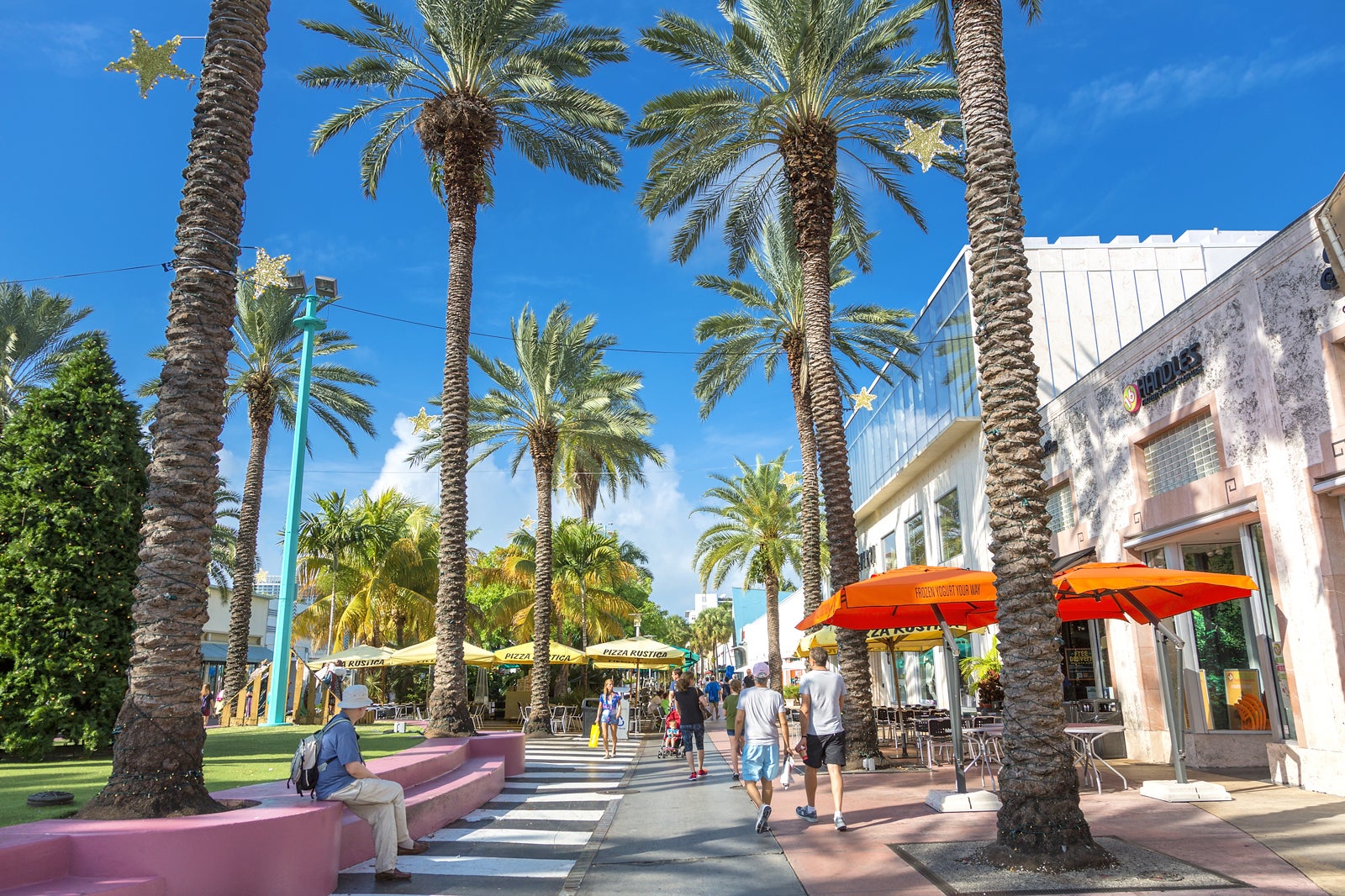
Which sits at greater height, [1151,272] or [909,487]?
[1151,272]

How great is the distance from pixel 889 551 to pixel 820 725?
2441 centimetres

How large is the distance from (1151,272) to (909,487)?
1023 centimetres

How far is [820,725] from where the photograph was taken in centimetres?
954

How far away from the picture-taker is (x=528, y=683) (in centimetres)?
3291

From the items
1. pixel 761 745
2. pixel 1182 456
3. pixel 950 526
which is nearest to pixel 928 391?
pixel 950 526

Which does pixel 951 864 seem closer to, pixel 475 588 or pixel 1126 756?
pixel 1126 756

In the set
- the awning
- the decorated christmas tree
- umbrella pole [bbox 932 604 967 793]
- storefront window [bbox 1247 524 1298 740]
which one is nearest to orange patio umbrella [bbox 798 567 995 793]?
umbrella pole [bbox 932 604 967 793]

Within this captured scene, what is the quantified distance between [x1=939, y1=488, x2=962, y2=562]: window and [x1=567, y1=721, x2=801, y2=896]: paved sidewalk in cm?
1349

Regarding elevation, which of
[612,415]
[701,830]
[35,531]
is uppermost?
[612,415]

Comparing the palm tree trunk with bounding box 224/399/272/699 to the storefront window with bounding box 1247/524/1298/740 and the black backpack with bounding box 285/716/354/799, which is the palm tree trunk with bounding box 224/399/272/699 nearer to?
the black backpack with bounding box 285/716/354/799

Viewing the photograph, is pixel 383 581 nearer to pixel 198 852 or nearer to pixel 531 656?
pixel 531 656

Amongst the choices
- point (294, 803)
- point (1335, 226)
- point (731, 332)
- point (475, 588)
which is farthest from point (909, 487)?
point (475, 588)

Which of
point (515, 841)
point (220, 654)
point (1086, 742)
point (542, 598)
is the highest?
point (542, 598)

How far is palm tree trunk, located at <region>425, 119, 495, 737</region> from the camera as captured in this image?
585 inches
